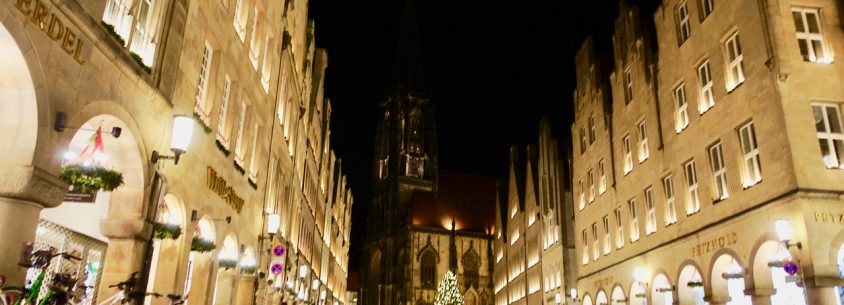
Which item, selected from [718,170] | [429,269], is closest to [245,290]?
[718,170]

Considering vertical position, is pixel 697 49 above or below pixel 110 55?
above

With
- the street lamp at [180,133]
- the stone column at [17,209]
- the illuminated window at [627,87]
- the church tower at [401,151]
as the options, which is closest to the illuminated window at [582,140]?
the illuminated window at [627,87]

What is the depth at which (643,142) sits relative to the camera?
92.5 feet

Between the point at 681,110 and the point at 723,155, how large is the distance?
3942 mm

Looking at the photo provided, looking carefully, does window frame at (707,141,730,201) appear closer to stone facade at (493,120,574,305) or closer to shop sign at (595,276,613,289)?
shop sign at (595,276,613,289)

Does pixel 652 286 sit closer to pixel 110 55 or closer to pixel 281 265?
pixel 281 265

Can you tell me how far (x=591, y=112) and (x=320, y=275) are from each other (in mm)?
25312

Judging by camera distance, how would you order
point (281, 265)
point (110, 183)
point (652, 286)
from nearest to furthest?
point (110, 183) < point (281, 265) < point (652, 286)

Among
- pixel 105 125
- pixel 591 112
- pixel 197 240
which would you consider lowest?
pixel 197 240

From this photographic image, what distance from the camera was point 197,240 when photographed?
13805 mm

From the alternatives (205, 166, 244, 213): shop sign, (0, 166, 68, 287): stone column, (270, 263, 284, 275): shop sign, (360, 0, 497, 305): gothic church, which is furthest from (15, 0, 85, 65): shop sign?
(360, 0, 497, 305): gothic church

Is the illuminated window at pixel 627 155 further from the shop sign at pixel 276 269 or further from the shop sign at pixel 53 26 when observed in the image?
the shop sign at pixel 53 26

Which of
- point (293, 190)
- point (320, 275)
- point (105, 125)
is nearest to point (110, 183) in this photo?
point (105, 125)

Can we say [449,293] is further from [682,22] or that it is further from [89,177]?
[89,177]
